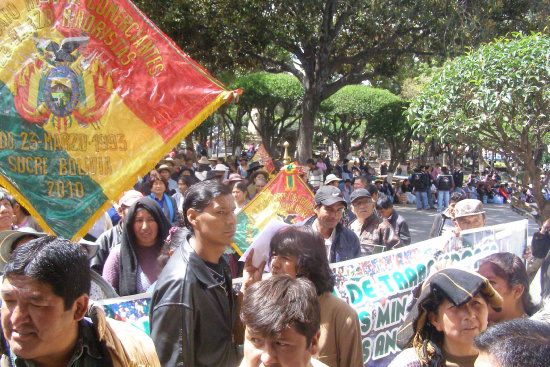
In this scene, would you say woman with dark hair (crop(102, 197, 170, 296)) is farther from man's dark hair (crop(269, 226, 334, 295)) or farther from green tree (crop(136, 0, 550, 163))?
green tree (crop(136, 0, 550, 163))

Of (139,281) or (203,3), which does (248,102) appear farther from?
(139,281)

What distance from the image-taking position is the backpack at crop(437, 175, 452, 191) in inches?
586

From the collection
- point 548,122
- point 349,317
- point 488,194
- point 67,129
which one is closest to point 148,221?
point 67,129

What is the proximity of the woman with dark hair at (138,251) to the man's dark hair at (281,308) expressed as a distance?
1.68 metres

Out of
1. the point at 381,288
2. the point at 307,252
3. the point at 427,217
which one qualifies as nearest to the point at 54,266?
the point at 307,252

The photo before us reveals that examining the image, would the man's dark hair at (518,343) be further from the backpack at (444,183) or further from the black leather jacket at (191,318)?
the backpack at (444,183)

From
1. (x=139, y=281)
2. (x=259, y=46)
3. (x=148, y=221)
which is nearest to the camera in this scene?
(x=139, y=281)

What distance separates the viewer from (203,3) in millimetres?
12125

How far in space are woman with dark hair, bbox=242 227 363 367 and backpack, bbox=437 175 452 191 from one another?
43.7 ft

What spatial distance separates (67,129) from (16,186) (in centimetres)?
42

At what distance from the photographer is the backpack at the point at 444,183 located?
48.9 ft

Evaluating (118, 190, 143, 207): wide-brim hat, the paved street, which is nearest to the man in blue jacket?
(118, 190, 143, 207): wide-brim hat

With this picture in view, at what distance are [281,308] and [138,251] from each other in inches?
79.0

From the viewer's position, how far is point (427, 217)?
48.6 ft
